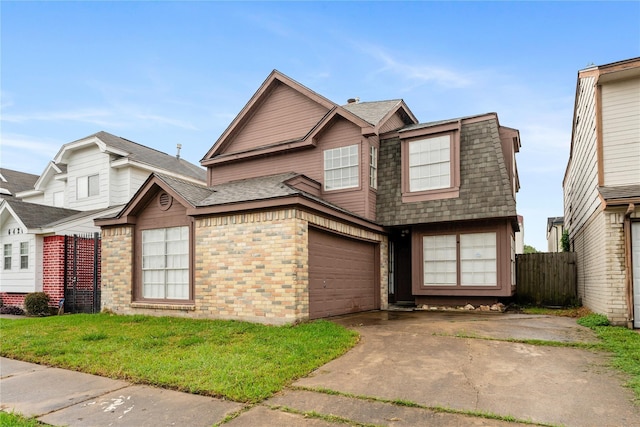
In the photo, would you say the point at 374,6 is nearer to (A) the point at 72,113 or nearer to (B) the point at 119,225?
(B) the point at 119,225

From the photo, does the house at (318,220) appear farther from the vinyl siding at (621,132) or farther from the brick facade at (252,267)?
the vinyl siding at (621,132)

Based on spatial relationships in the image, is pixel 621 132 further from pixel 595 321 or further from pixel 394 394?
pixel 394 394

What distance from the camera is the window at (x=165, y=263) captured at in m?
10.7

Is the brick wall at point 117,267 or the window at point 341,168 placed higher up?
the window at point 341,168

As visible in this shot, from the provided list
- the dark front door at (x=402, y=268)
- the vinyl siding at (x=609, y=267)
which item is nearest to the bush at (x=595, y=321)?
the vinyl siding at (x=609, y=267)

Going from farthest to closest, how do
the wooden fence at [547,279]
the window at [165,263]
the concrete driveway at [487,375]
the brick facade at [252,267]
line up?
the wooden fence at [547,279], the window at [165,263], the brick facade at [252,267], the concrete driveway at [487,375]

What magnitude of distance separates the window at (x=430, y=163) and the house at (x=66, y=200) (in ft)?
44.4

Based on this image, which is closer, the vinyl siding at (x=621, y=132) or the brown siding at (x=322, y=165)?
the vinyl siding at (x=621, y=132)

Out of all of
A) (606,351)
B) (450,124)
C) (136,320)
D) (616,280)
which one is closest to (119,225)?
(136,320)

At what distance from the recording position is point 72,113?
59.0 ft

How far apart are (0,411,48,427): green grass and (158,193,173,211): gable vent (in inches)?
278

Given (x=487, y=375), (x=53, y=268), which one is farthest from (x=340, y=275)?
(x=53, y=268)

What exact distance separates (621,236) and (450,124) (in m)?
5.58

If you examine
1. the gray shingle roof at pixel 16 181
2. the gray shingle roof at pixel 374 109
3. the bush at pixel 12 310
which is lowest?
the bush at pixel 12 310
